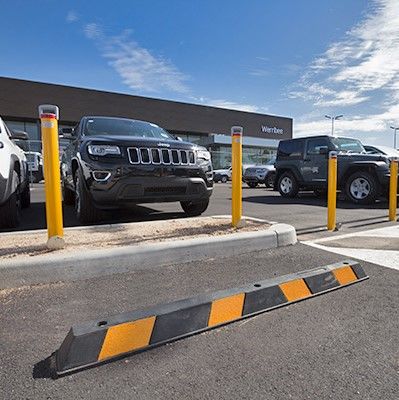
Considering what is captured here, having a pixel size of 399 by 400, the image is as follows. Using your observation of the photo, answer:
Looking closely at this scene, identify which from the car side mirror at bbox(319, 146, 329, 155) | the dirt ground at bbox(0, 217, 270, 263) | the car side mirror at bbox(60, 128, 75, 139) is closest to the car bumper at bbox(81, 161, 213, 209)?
the dirt ground at bbox(0, 217, 270, 263)

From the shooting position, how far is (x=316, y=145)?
978 centimetres

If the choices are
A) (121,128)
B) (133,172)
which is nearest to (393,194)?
(133,172)

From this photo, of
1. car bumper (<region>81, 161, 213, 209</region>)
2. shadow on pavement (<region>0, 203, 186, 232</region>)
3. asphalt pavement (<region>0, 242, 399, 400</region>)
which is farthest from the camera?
shadow on pavement (<region>0, 203, 186, 232</region>)

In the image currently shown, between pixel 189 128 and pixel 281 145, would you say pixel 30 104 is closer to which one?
pixel 189 128

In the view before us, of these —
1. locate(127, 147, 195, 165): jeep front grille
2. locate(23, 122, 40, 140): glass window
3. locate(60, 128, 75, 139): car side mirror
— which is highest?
locate(23, 122, 40, 140): glass window

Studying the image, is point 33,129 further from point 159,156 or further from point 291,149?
point 159,156

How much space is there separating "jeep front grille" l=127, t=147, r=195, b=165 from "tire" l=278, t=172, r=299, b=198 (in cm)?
641

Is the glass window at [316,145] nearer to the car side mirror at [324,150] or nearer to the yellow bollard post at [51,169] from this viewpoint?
the car side mirror at [324,150]

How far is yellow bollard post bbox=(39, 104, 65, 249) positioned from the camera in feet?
10.4

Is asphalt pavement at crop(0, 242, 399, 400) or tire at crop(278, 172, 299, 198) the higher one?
tire at crop(278, 172, 299, 198)

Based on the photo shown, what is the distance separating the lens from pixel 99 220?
16.1 feet

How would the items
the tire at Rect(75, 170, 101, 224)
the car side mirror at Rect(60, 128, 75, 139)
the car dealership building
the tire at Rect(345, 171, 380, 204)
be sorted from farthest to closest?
the car dealership building, the tire at Rect(345, 171, 380, 204), the car side mirror at Rect(60, 128, 75, 139), the tire at Rect(75, 170, 101, 224)

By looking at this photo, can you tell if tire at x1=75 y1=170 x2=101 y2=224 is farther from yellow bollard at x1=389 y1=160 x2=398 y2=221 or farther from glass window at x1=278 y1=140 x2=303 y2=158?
glass window at x1=278 y1=140 x2=303 y2=158

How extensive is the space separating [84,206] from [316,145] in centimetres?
736
